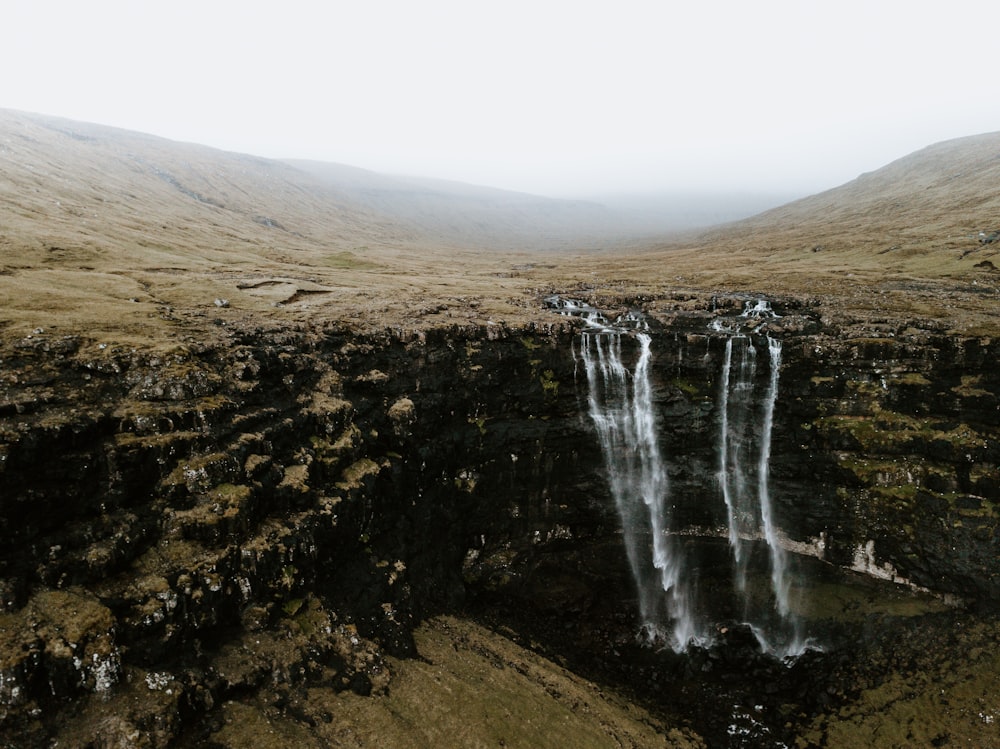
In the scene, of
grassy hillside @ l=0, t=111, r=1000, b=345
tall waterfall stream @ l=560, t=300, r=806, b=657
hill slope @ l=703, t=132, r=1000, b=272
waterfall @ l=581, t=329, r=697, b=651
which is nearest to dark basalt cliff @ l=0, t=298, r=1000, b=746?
tall waterfall stream @ l=560, t=300, r=806, b=657

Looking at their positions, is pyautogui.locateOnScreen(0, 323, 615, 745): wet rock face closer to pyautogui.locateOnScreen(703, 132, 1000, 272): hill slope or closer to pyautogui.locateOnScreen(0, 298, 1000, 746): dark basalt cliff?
pyautogui.locateOnScreen(0, 298, 1000, 746): dark basalt cliff

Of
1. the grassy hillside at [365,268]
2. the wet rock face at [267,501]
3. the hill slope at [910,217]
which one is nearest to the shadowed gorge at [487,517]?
the wet rock face at [267,501]

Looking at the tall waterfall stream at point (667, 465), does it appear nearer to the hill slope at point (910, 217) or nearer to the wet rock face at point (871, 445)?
the wet rock face at point (871, 445)

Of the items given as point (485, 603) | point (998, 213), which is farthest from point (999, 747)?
point (998, 213)

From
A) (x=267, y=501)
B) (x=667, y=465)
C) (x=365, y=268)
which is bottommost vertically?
(x=667, y=465)

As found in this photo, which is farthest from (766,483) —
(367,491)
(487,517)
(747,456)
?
(367,491)

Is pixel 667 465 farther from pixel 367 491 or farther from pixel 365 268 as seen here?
pixel 365 268
